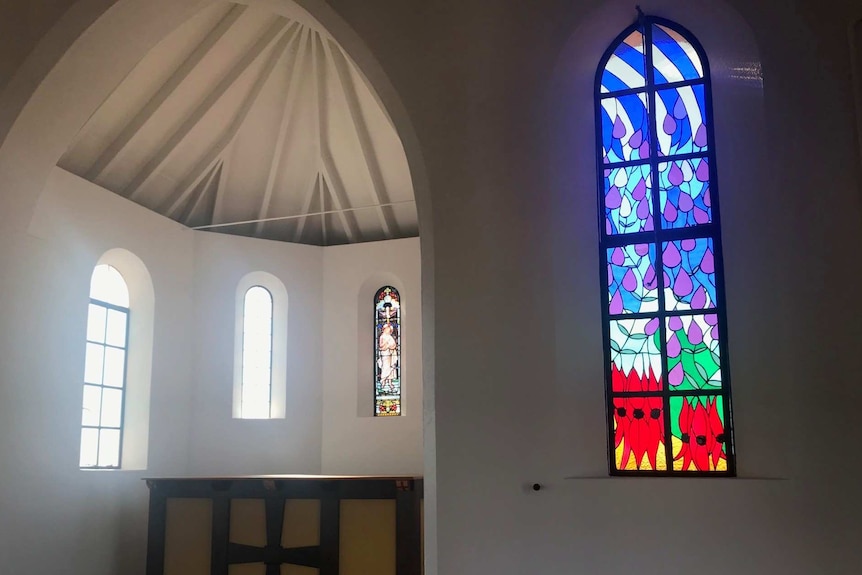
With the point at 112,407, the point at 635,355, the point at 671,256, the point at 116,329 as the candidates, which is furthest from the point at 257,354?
the point at 671,256

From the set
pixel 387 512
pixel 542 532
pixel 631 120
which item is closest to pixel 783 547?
pixel 542 532

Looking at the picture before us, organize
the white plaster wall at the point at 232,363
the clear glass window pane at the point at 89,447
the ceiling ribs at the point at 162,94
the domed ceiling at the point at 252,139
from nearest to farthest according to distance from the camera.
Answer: the ceiling ribs at the point at 162,94 → the domed ceiling at the point at 252,139 → the clear glass window pane at the point at 89,447 → the white plaster wall at the point at 232,363

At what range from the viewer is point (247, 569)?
8406 millimetres

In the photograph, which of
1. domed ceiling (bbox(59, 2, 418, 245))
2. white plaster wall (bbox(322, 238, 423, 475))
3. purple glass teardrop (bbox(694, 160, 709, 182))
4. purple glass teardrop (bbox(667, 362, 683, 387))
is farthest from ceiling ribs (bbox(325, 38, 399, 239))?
purple glass teardrop (bbox(667, 362, 683, 387))

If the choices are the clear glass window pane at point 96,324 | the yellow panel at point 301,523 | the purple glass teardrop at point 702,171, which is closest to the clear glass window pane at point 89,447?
the clear glass window pane at point 96,324

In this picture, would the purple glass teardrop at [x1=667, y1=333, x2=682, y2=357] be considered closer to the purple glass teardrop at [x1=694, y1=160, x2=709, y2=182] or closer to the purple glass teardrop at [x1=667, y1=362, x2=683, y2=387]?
the purple glass teardrop at [x1=667, y1=362, x2=683, y2=387]

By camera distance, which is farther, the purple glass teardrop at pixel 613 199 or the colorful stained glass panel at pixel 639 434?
the purple glass teardrop at pixel 613 199

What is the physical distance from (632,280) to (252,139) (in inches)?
245

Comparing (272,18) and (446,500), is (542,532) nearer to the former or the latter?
(446,500)

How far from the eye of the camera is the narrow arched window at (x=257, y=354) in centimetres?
1066

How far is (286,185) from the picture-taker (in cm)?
1061

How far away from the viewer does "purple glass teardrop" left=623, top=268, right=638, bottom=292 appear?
4832mm

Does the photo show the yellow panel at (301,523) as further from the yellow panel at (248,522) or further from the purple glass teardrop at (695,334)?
the purple glass teardrop at (695,334)

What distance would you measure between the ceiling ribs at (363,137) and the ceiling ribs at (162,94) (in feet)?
3.51
